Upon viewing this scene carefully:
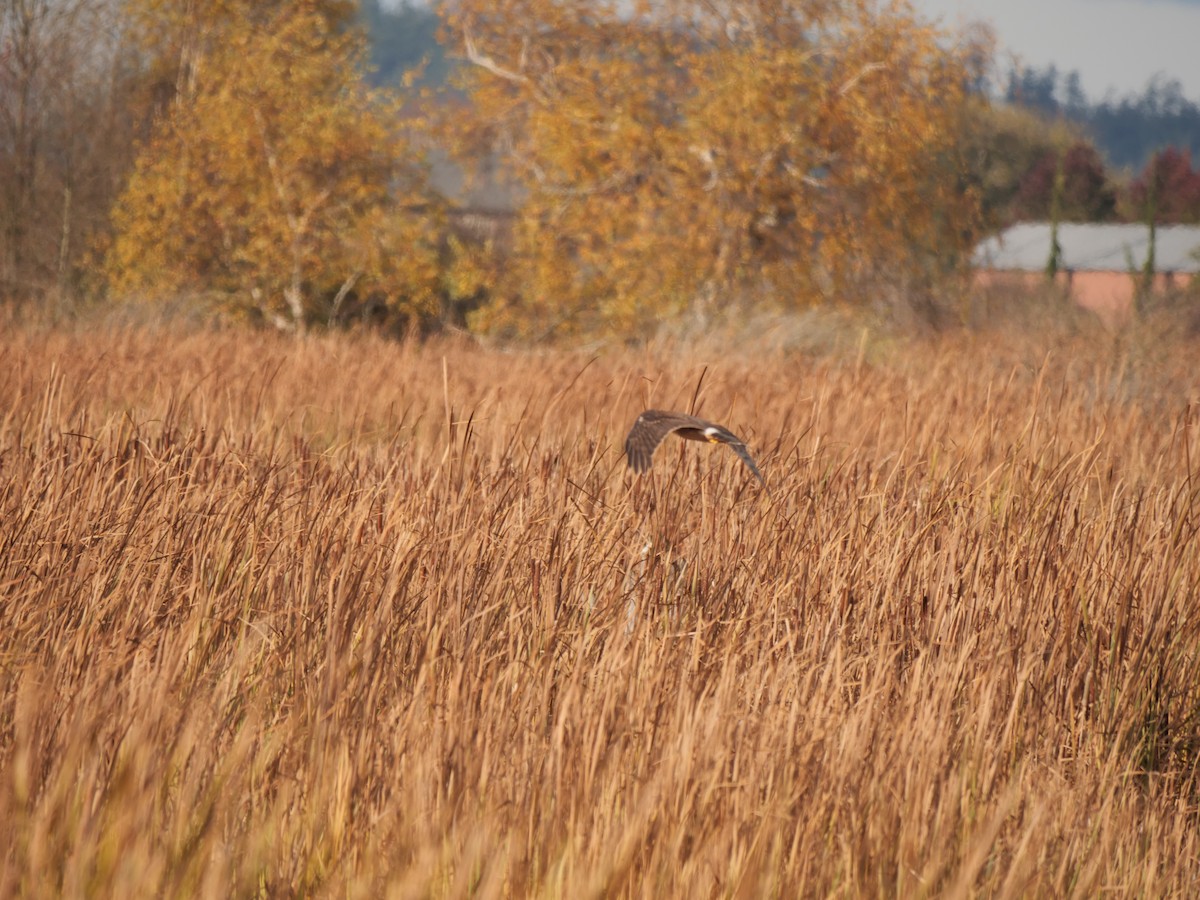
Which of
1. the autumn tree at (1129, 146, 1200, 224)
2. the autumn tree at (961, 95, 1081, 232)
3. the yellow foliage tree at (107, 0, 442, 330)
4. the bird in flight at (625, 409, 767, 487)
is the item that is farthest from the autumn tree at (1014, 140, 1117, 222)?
the bird in flight at (625, 409, 767, 487)

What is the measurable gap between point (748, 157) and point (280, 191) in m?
6.61

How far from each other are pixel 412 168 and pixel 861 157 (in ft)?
21.8

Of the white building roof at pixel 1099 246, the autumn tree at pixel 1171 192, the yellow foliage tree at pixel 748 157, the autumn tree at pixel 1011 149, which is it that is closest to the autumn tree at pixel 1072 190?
the autumn tree at pixel 1011 149

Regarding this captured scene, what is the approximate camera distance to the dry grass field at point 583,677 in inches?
68.5

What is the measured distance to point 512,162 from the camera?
18672 millimetres

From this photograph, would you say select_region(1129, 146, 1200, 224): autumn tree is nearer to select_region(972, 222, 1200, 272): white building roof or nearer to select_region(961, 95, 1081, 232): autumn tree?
select_region(972, 222, 1200, 272): white building roof

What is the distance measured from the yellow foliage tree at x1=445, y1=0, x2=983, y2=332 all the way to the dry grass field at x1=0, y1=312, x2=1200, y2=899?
11.1 meters

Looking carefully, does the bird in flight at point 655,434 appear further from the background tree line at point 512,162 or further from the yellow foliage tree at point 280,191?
the yellow foliage tree at point 280,191

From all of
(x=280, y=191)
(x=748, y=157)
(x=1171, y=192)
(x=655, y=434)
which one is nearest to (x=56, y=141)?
(x=280, y=191)

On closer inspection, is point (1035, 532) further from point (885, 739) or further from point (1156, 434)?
point (1156, 434)

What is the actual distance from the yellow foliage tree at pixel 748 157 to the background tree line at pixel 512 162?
42mm

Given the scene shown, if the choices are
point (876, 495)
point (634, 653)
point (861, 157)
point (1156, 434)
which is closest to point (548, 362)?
point (1156, 434)

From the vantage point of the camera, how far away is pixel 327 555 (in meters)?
2.81

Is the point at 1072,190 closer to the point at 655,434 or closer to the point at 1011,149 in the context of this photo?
the point at 1011,149
